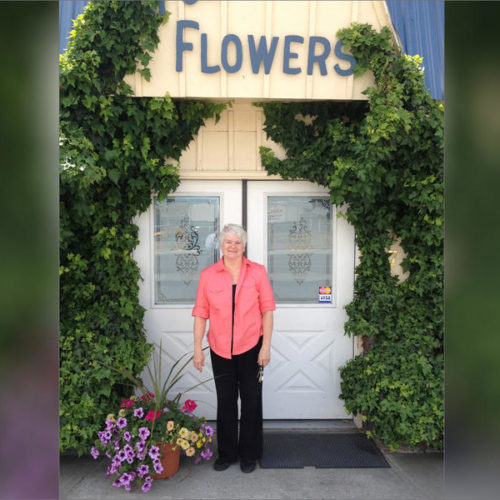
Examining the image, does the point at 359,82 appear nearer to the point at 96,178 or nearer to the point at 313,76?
the point at 313,76

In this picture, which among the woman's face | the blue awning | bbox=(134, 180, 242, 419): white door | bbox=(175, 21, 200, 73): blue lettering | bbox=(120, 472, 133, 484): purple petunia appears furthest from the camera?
bbox=(134, 180, 242, 419): white door

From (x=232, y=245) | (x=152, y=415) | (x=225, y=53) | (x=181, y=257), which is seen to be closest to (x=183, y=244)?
(x=181, y=257)

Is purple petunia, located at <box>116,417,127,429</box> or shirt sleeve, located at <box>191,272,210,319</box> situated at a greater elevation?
shirt sleeve, located at <box>191,272,210,319</box>

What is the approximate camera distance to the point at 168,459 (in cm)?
348

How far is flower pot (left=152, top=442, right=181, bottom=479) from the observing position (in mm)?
3439

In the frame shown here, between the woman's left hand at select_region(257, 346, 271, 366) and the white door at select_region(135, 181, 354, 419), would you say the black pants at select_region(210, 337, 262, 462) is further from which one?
the white door at select_region(135, 181, 354, 419)

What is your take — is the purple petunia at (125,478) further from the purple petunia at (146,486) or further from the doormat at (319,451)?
the doormat at (319,451)

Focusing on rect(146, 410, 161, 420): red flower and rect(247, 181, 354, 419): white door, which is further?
rect(247, 181, 354, 419): white door

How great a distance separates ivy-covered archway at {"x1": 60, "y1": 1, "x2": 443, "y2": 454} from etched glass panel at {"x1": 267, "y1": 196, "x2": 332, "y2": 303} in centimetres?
33

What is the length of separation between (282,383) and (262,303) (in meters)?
1.35

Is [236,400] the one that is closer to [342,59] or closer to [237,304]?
[237,304]

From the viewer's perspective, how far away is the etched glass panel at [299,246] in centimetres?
454

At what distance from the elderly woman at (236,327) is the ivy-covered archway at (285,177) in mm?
855

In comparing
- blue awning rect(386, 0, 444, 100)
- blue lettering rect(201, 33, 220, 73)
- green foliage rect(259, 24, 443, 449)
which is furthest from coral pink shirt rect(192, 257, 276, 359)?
blue awning rect(386, 0, 444, 100)
